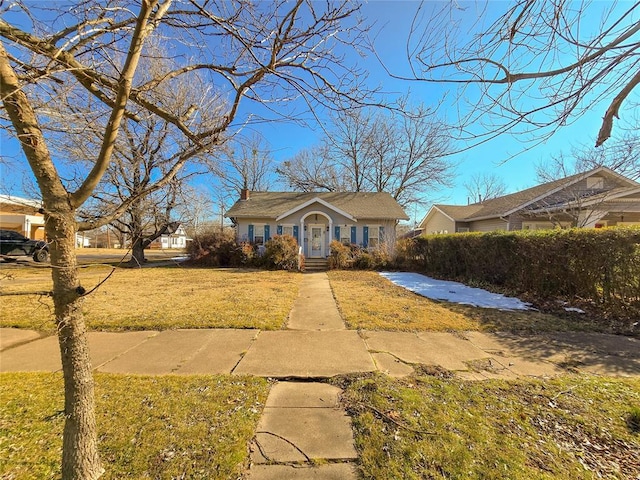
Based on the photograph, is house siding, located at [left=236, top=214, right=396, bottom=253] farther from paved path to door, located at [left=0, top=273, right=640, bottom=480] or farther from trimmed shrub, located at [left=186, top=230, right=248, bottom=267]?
paved path to door, located at [left=0, top=273, right=640, bottom=480]

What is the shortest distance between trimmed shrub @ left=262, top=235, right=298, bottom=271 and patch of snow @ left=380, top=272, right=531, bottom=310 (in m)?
5.45

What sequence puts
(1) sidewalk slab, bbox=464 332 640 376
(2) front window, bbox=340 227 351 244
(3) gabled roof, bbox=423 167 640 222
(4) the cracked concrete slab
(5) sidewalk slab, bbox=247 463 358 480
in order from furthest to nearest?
(2) front window, bbox=340 227 351 244
(3) gabled roof, bbox=423 167 640 222
(1) sidewalk slab, bbox=464 332 640 376
(4) the cracked concrete slab
(5) sidewalk slab, bbox=247 463 358 480

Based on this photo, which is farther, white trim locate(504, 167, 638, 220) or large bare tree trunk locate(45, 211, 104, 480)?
white trim locate(504, 167, 638, 220)

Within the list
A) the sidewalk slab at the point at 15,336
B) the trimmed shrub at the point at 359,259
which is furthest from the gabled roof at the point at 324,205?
the sidewalk slab at the point at 15,336

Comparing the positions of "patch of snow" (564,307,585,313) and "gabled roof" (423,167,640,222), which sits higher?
"gabled roof" (423,167,640,222)

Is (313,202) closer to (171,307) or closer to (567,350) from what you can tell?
(171,307)

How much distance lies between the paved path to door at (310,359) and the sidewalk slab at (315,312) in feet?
0.23

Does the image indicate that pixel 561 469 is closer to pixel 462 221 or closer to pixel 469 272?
pixel 469 272

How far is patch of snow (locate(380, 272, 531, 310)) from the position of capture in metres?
7.21

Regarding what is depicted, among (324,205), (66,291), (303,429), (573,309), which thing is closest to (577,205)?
(573,309)

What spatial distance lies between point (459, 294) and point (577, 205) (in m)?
8.22

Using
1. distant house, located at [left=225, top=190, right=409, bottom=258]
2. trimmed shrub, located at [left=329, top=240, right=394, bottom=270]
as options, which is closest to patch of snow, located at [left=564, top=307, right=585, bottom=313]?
trimmed shrub, located at [left=329, top=240, right=394, bottom=270]

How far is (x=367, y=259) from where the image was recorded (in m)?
14.8

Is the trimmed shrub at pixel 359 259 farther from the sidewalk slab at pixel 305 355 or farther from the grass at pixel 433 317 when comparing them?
the sidewalk slab at pixel 305 355
